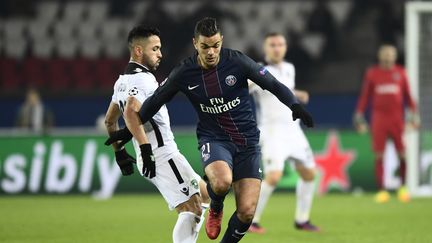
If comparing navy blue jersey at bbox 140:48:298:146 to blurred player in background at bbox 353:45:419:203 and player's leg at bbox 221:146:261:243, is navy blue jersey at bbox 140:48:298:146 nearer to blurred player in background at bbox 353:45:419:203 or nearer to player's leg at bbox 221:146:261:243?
player's leg at bbox 221:146:261:243

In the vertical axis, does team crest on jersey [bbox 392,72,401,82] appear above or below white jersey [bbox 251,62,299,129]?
below

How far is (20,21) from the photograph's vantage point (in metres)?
23.1

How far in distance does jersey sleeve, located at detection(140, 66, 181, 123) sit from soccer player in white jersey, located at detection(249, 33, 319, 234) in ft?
11.4

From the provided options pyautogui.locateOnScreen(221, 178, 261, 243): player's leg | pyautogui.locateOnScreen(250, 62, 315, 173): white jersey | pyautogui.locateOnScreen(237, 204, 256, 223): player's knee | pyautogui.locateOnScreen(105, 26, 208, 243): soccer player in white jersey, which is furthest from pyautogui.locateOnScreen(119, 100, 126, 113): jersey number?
pyautogui.locateOnScreen(250, 62, 315, 173): white jersey

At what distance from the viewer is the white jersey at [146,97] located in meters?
7.38

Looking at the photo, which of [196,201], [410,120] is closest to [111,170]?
[410,120]

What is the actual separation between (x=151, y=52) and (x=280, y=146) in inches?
135

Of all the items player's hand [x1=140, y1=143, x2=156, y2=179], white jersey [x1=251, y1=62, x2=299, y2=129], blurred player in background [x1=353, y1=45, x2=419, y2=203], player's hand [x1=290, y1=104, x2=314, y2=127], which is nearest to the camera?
player's hand [x1=290, y1=104, x2=314, y2=127]

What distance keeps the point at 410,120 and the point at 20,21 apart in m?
12.2

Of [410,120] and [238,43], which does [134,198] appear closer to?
[410,120]

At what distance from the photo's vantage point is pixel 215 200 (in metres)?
7.42

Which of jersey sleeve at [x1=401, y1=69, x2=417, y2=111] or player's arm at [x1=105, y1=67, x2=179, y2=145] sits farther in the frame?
jersey sleeve at [x1=401, y1=69, x2=417, y2=111]

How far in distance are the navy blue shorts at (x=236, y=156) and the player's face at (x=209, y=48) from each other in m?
0.69

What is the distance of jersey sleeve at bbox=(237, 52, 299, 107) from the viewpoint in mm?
7125
